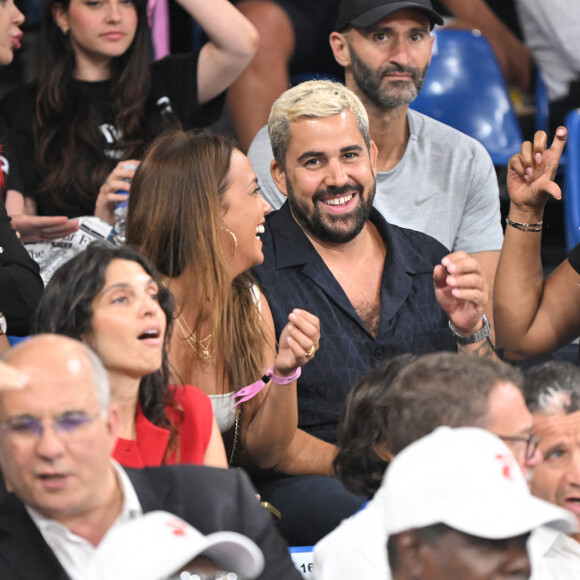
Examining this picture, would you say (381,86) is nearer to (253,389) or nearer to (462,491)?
(253,389)

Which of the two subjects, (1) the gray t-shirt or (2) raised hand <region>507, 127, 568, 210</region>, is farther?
(1) the gray t-shirt

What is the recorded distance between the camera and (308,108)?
10.3ft

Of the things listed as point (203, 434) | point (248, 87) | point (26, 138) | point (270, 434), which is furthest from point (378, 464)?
point (248, 87)

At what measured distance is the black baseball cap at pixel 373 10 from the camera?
12.2 feet

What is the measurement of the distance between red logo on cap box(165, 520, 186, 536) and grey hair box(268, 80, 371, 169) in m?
1.75

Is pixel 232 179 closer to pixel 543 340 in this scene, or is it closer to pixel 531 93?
pixel 543 340

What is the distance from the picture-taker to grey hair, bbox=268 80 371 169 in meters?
3.16

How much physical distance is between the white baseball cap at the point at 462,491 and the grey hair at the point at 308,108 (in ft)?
5.50

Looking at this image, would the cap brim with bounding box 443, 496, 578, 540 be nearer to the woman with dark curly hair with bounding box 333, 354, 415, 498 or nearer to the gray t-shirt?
the woman with dark curly hair with bounding box 333, 354, 415, 498

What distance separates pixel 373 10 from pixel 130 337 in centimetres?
189

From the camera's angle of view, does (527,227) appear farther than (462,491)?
Yes

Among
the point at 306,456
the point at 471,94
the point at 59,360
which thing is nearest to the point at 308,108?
the point at 306,456

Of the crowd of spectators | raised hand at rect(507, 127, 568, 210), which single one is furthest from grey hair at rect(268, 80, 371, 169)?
raised hand at rect(507, 127, 568, 210)

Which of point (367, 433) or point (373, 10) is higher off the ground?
point (373, 10)
